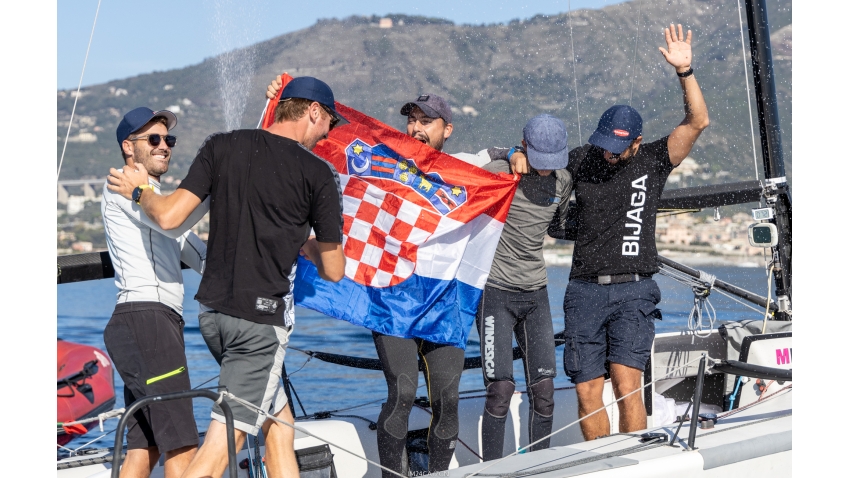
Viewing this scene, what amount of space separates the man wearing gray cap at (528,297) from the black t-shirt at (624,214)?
19 cm

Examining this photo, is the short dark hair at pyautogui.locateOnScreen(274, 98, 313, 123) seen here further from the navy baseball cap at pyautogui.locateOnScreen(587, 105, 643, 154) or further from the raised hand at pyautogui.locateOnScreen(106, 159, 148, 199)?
the navy baseball cap at pyautogui.locateOnScreen(587, 105, 643, 154)

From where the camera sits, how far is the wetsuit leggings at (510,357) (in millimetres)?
4496

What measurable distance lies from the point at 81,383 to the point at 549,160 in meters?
6.12

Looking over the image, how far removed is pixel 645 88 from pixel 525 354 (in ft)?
368

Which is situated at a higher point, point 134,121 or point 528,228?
point 134,121

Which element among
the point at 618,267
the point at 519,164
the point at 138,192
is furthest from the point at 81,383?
the point at 618,267

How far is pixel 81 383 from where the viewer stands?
8.84 m

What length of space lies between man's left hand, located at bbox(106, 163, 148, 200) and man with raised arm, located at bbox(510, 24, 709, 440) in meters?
2.14

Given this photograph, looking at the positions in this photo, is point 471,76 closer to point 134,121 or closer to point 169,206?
point 134,121

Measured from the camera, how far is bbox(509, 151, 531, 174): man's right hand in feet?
15.3

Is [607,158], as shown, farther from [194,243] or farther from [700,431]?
[194,243]

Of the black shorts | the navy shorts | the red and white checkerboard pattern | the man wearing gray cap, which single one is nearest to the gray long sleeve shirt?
the man wearing gray cap

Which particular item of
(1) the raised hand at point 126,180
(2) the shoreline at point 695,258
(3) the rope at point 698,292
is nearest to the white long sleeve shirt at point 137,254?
(1) the raised hand at point 126,180
